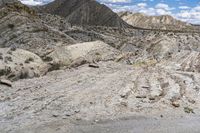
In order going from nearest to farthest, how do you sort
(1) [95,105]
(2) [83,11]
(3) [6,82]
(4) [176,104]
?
(1) [95,105] < (4) [176,104] < (3) [6,82] < (2) [83,11]

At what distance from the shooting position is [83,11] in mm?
82062

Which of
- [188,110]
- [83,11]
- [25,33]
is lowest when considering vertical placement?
[83,11]

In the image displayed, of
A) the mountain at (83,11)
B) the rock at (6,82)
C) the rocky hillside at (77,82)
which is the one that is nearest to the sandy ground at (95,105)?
the rocky hillside at (77,82)

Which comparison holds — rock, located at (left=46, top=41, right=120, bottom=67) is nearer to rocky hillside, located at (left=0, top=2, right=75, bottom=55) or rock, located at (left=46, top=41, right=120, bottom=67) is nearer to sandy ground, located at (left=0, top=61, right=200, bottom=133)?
rocky hillside, located at (left=0, top=2, right=75, bottom=55)

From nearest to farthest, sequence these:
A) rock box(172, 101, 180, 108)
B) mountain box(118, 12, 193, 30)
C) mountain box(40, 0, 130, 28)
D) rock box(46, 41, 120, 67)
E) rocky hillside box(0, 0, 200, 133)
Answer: rocky hillside box(0, 0, 200, 133), rock box(172, 101, 180, 108), rock box(46, 41, 120, 67), mountain box(40, 0, 130, 28), mountain box(118, 12, 193, 30)

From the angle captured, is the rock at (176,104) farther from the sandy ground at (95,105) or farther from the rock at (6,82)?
the rock at (6,82)

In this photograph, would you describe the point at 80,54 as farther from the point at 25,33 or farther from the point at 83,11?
the point at 83,11

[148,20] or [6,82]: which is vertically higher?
[6,82]

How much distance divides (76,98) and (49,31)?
45.3 ft

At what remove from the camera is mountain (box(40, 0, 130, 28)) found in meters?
78.5

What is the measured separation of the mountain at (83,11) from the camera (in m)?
78.5

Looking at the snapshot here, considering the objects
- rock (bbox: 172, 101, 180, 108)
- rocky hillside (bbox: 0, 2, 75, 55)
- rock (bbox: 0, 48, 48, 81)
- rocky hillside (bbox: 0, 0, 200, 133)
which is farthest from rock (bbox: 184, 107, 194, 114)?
rocky hillside (bbox: 0, 2, 75, 55)

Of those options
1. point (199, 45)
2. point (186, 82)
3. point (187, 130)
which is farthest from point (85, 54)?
point (199, 45)

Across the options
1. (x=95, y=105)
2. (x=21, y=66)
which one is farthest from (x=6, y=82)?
(x=95, y=105)
